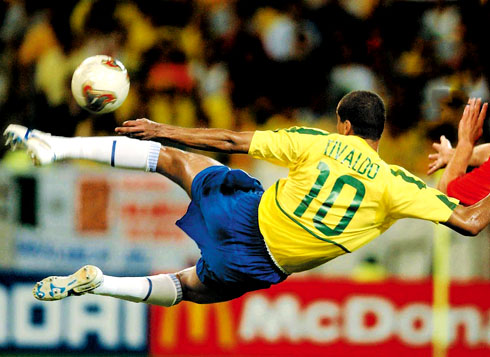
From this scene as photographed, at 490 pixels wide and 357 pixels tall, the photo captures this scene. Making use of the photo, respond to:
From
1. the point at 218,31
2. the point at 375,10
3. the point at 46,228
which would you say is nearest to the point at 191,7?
the point at 218,31

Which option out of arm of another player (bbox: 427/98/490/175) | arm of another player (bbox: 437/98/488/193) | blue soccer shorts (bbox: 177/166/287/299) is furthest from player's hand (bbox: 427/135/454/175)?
blue soccer shorts (bbox: 177/166/287/299)

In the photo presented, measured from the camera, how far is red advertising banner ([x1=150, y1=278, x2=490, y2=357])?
9898mm

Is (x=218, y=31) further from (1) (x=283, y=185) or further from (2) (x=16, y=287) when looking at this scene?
(1) (x=283, y=185)

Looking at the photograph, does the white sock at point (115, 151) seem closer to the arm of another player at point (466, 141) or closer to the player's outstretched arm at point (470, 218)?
the player's outstretched arm at point (470, 218)

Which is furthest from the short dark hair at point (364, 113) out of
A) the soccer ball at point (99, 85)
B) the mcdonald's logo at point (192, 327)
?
the mcdonald's logo at point (192, 327)

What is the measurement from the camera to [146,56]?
1088 centimetres

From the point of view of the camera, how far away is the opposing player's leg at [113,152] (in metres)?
5.90

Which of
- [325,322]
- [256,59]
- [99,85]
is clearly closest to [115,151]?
[99,85]

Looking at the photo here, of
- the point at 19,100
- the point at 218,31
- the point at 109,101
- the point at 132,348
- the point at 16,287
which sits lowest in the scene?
the point at 132,348

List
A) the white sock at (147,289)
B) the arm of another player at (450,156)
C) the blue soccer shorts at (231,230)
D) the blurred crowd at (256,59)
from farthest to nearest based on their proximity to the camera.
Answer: the blurred crowd at (256,59) < the arm of another player at (450,156) < the white sock at (147,289) < the blue soccer shorts at (231,230)

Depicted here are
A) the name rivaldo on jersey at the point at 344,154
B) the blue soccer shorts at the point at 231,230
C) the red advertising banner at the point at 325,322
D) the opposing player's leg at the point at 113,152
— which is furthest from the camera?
the red advertising banner at the point at 325,322

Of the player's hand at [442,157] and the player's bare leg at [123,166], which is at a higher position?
the player's hand at [442,157]

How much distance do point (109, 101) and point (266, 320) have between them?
4.56m

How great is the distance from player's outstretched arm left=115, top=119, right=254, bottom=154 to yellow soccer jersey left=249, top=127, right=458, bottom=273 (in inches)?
3.8
